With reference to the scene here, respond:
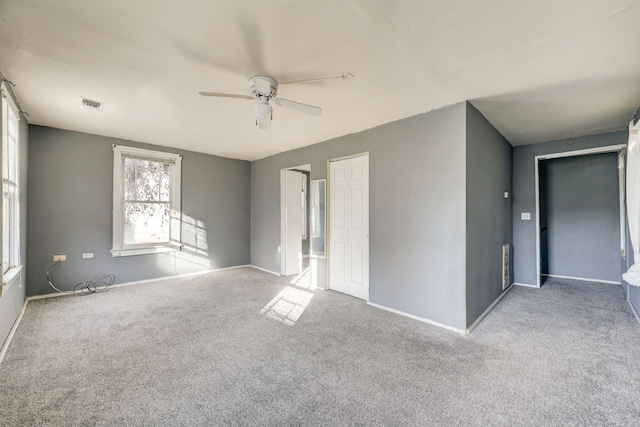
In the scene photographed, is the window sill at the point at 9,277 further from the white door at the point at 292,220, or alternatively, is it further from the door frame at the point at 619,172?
the door frame at the point at 619,172

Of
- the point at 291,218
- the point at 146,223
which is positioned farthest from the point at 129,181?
the point at 291,218

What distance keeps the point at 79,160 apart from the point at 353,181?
4227 millimetres

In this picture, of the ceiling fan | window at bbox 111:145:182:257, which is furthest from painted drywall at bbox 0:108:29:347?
the ceiling fan

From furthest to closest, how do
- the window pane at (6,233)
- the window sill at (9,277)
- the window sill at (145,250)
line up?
the window sill at (145,250) → the window pane at (6,233) → the window sill at (9,277)

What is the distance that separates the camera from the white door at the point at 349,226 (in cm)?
390

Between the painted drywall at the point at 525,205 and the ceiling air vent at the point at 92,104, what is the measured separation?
241 inches

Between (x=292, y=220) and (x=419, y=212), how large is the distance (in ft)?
9.17

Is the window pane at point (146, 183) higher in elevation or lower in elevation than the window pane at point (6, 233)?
higher

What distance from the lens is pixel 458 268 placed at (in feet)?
9.48

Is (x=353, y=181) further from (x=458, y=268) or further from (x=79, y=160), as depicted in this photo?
(x=79, y=160)

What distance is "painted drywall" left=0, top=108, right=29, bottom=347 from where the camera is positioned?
2.65 metres

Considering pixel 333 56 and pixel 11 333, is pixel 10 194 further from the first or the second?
pixel 333 56

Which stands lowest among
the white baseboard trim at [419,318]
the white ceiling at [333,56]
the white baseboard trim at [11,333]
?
the white baseboard trim at [419,318]

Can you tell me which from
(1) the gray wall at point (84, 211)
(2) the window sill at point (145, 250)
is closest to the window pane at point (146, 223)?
(2) the window sill at point (145, 250)
